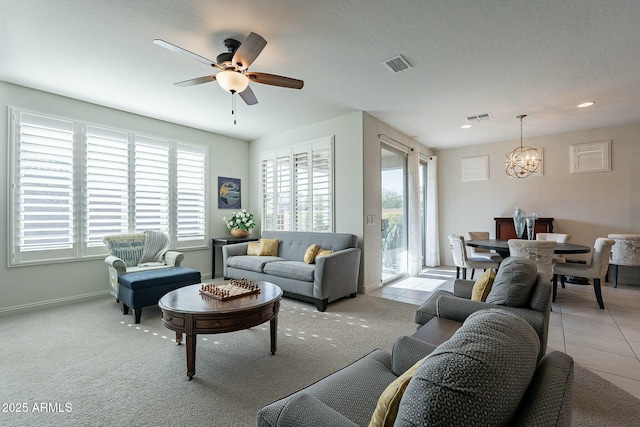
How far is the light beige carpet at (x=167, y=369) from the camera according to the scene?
1.84 metres

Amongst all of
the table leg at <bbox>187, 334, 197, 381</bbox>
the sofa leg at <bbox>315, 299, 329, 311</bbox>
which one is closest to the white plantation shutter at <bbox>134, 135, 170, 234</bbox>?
Answer: the sofa leg at <bbox>315, 299, 329, 311</bbox>

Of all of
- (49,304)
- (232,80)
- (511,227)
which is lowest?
(49,304)

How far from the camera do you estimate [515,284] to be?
1.93 m

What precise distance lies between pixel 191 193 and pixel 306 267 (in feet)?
9.27

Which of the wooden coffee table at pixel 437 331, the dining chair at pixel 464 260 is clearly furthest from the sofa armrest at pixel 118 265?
the dining chair at pixel 464 260

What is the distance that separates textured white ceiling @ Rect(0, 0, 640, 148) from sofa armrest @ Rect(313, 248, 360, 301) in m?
2.18

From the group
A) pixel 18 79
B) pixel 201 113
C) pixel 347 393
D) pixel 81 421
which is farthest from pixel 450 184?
pixel 18 79

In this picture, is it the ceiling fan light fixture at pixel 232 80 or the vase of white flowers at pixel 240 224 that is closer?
the ceiling fan light fixture at pixel 232 80

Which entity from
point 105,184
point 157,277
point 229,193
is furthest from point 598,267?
point 105,184

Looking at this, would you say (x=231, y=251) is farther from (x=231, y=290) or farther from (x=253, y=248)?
(x=231, y=290)

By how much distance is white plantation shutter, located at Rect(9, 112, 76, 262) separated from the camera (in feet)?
A: 12.0

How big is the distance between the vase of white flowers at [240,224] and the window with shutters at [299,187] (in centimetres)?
30

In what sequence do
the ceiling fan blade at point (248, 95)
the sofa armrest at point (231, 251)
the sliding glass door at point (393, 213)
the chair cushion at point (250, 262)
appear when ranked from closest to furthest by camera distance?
the ceiling fan blade at point (248, 95) → the chair cushion at point (250, 262) → the sofa armrest at point (231, 251) → the sliding glass door at point (393, 213)

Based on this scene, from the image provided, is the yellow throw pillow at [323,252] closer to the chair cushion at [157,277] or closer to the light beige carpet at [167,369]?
the light beige carpet at [167,369]
